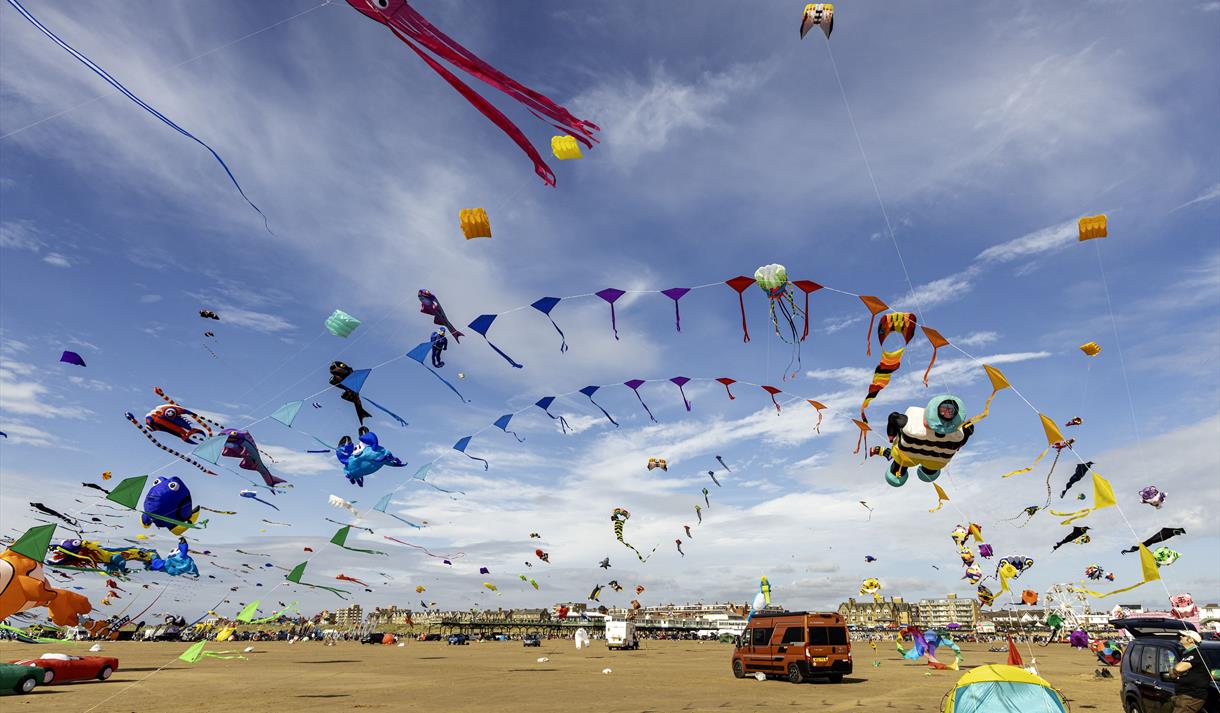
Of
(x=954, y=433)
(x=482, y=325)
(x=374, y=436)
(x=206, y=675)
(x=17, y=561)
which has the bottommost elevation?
(x=206, y=675)

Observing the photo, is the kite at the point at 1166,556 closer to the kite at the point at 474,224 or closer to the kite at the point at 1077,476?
the kite at the point at 1077,476

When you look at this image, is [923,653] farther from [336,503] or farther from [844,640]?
[336,503]

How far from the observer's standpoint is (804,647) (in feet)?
69.5

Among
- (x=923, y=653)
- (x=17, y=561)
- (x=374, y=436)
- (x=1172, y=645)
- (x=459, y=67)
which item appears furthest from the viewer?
(x=923, y=653)

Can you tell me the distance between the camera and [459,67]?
5.73m

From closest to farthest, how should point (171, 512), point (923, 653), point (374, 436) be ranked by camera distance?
point (171, 512)
point (374, 436)
point (923, 653)

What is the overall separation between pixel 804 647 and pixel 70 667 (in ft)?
82.3

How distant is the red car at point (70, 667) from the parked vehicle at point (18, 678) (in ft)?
2.50

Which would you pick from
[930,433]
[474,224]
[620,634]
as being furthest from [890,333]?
[620,634]

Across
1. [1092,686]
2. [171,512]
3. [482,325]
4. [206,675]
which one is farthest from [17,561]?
[1092,686]

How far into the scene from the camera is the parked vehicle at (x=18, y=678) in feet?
55.7

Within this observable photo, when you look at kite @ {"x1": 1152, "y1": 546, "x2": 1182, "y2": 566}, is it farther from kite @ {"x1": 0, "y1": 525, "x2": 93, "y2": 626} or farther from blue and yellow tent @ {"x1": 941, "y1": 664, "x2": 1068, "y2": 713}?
kite @ {"x1": 0, "y1": 525, "x2": 93, "y2": 626}

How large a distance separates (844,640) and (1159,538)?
13.1 meters

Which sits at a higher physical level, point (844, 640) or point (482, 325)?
point (482, 325)
